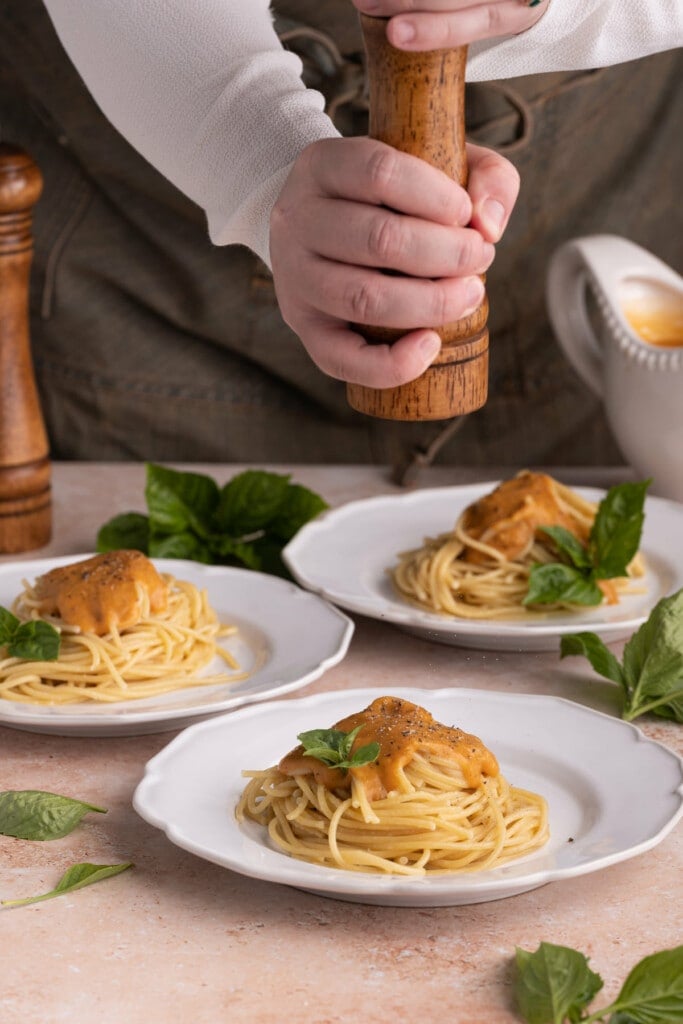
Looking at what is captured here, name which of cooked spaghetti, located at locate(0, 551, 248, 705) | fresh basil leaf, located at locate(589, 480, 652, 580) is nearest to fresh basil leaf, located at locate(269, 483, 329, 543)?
cooked spaghetti, located at locate(0, 551, 248, 705)

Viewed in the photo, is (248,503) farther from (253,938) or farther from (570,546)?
(253,938)

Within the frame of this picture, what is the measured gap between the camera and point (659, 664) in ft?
4.84

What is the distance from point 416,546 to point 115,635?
0.47 metres

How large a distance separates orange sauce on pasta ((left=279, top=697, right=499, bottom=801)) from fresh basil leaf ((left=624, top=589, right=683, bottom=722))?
261 mm

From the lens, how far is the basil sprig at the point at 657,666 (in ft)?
4.83

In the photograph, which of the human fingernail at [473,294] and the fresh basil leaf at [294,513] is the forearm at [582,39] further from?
the fresh basil leaf at [294,513]

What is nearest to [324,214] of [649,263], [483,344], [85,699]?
[483,344]

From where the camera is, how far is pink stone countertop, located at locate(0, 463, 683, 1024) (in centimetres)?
104

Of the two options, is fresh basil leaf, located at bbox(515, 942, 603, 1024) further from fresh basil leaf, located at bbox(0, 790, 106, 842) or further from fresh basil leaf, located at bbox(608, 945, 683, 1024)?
fresh basil leaf, located at bbox(0, 790, 106, 842)

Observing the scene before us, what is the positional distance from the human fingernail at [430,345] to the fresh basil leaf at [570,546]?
669 millimetres

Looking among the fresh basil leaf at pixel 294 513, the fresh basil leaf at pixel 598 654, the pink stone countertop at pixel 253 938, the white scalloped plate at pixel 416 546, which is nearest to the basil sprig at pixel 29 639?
the pink stone countertop at pixel 253 938

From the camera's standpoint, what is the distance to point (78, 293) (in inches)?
98.0

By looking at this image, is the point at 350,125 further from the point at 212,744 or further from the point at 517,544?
the point at 212,744

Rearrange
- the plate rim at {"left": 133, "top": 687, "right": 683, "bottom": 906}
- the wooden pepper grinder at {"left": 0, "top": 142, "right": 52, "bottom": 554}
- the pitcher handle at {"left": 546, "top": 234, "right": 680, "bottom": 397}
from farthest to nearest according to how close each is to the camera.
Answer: the pitcher handle at {"left": 546, "top": 234, "right": 680, "bottom": 397} → the wooden pepper grinder at {"left": 0, "top": 142, "right": 52, "bottom": 554} → the plate rim at {"left": 133, "top": 687, "right": 683, "bottom": 906}
